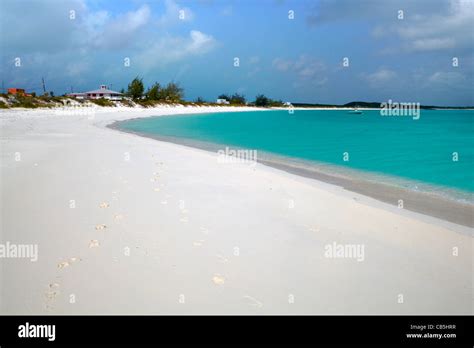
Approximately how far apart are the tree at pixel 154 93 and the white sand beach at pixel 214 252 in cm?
9662

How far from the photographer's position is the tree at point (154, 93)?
99775 mm

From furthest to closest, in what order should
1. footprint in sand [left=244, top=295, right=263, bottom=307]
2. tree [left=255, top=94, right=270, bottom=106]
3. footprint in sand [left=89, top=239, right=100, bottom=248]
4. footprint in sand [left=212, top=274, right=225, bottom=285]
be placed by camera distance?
tree [left=255, top=94, right=270, bottom=106] → footprint in sand [left=89, top=239, right=100, bottom=248] → footprint in sand [left=212, top=274, right=225, bottom=285] → footprint in sand [left=244, top=295, right=263, bottom=307]

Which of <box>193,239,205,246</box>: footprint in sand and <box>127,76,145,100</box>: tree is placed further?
<box>127,76,145,100</box>: tree

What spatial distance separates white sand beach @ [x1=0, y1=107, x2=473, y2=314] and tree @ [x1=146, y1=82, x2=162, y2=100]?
9662cm

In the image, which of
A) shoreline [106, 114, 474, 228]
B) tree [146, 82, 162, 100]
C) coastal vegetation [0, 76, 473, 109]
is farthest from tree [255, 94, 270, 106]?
shoreline [106, 114, 474, 228]

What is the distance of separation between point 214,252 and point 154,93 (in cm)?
10304

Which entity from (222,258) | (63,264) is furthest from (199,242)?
(63,264)

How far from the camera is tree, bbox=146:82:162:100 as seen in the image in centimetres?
9978

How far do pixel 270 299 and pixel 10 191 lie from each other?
6.43 metres

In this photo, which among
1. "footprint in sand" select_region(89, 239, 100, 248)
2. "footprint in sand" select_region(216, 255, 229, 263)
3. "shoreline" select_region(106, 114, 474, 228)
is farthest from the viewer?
"shoreline" select_region(106, 114, 474, 228)

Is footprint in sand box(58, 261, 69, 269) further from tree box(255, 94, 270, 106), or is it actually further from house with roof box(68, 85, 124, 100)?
tree box(255, 94, 270, 106)

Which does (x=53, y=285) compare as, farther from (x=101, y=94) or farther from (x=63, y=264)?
(x=101, y=94)

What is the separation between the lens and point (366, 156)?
772 inches
